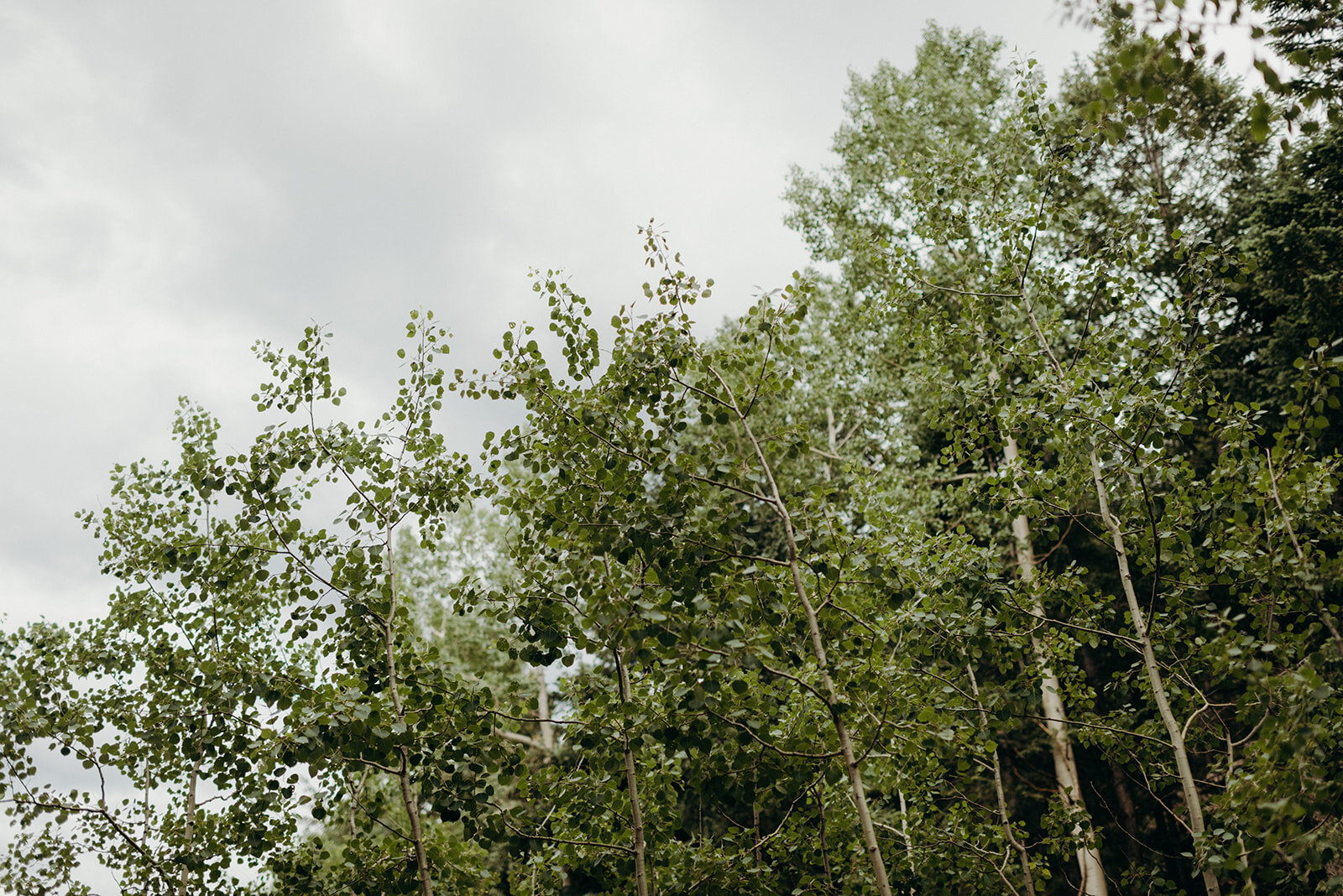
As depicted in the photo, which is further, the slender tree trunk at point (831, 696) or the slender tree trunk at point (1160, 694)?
the slender tree trunk at point (1160, 694)

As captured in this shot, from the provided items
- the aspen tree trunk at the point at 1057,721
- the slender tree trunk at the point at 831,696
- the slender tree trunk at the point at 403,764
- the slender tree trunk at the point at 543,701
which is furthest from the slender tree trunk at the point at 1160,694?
the slender tree trunk at the point at 543,701

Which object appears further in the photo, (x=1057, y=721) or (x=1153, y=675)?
(x=1057, y=721)

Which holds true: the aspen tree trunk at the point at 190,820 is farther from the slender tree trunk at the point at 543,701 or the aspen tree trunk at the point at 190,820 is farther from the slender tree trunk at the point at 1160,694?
the slender tree trunk at the point at 543,701

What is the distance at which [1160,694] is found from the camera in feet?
12.6

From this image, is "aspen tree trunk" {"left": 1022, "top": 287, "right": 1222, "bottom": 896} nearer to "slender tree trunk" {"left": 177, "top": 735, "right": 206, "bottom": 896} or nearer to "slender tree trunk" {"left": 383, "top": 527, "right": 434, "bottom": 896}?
"slender tree trunk" {"left": 383, "top": 527, "right": 434, "bottom": 896}

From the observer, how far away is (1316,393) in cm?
295

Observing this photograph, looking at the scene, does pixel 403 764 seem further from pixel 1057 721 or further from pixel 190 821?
pixel 1057 721

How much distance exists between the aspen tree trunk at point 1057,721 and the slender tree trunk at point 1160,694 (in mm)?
425

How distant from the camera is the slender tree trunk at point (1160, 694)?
3559mm

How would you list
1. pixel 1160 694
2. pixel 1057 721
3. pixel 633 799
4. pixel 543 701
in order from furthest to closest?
pixel 543 701
pixel 1057 721
pixel 1160 694
pixel 633 799

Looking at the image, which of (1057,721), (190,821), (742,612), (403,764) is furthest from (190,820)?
(1057,721)

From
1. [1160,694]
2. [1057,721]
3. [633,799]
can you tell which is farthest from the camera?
[1057,721]

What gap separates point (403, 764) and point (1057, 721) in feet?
13.6

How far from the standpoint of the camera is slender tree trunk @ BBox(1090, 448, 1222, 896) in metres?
3.56
